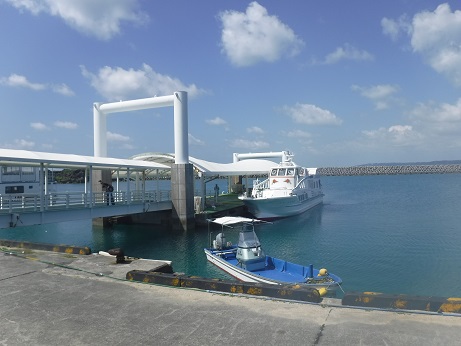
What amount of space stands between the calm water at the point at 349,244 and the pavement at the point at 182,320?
36.2ft

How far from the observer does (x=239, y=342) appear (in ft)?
17.8

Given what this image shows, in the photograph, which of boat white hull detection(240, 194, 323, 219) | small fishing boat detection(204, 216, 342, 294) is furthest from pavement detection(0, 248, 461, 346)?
boat white hull detection(240, 194, 323, 219)

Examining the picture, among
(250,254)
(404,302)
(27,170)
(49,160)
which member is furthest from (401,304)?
(27,170)

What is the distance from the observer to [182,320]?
6258mm

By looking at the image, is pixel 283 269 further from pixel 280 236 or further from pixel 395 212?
pixel 395 212

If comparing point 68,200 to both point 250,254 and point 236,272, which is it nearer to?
point 236,272

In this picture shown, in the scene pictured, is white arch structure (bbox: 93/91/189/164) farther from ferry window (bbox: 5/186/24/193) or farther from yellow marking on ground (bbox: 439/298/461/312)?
yellow marking on ground (bbox: 439/298/461/312)

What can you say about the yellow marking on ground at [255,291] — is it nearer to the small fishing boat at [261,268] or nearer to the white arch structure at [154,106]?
the small fishing boat at [261,268]

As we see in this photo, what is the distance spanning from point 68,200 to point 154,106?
1365 cm

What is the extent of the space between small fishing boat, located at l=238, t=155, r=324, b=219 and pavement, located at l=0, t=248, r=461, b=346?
31.2 meters

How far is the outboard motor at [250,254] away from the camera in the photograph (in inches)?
679

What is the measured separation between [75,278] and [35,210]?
14.3 meters

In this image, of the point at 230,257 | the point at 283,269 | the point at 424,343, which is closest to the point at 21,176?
the point at 230,257

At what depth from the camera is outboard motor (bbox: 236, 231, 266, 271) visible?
1723cm
